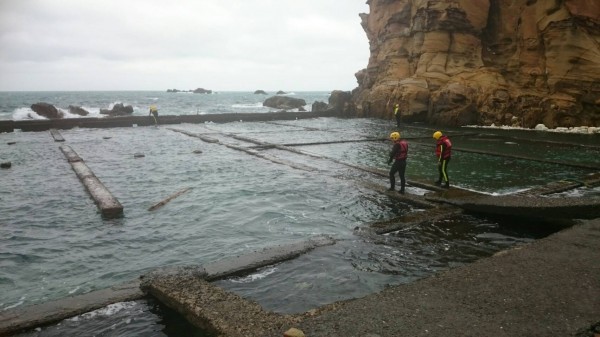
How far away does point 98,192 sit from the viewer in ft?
39.5

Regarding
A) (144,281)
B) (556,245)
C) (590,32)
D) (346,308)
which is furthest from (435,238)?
(590,32)

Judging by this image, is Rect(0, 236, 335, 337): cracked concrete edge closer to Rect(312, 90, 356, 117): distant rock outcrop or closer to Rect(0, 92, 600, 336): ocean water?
Rect(0, 92, 600, 336): ocean water

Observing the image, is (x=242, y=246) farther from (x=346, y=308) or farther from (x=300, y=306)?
(x=346, y=308)

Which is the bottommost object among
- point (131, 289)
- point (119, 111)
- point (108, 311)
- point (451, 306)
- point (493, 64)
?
point (108, 311)

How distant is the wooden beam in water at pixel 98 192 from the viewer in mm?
10203

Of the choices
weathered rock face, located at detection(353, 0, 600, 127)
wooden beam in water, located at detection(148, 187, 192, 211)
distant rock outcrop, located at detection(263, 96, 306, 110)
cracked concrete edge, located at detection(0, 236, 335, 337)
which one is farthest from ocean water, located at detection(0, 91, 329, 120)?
cracked concrete edge, located at detection(0, 236, 335, 337)

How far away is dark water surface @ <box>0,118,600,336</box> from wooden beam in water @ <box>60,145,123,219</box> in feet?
0.78

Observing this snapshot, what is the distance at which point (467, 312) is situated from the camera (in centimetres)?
489

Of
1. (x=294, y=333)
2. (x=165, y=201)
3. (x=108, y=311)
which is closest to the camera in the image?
(x=294, y=333)

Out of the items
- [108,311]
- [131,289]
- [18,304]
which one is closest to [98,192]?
[18,304]

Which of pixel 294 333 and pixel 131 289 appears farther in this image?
pixel 131 289

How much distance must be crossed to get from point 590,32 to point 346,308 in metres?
32.6

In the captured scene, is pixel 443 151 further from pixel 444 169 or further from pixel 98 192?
pixel 98 192

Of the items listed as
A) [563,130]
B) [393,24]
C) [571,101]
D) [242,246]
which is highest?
[393,24]
